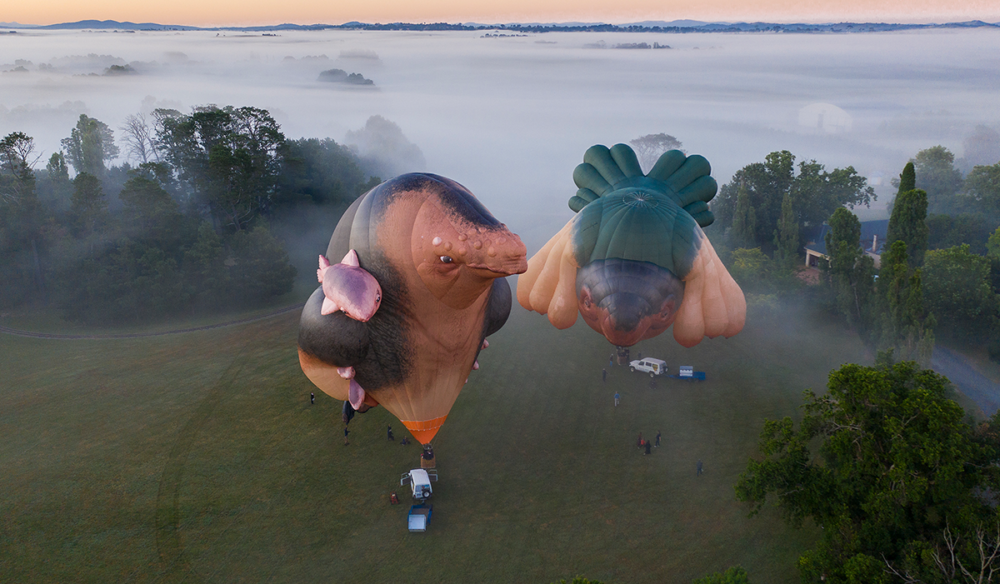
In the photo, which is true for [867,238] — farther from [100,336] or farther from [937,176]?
[100,336]

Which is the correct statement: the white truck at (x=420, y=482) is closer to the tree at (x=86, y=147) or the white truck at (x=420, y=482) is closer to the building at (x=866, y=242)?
the building at (x=866, y=242)

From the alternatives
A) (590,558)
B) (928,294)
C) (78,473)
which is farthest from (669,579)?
(928,294)

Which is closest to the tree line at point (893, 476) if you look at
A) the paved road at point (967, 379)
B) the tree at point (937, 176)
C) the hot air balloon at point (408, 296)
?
the paved road at point (967, 379)

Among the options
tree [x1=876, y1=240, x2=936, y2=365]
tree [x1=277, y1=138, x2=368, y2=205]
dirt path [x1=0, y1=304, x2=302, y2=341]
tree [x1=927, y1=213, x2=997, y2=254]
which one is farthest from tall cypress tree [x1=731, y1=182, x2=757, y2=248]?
dirt path [x1=0, y1=304, x2=302, y2=341]

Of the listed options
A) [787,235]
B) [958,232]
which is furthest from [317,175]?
[958,232]

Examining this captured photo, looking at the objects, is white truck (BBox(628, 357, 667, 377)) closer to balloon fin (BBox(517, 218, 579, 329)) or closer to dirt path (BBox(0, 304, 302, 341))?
balloon fin (BBox(517, 218, 579, 329))
